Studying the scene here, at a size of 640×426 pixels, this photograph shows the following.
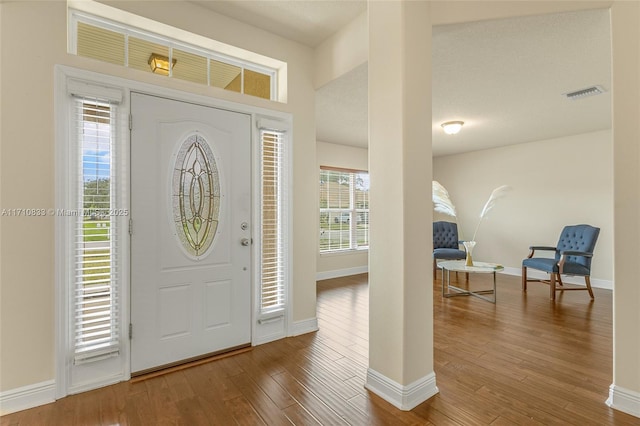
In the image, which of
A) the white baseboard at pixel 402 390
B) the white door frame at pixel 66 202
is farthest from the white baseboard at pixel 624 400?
the white door frame at pixel 66 202

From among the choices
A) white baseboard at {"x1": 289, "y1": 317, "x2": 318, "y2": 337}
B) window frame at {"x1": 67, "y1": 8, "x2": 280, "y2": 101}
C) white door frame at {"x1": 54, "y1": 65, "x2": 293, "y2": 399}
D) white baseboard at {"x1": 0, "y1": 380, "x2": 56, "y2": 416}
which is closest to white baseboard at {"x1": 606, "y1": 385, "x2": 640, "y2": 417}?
white baseboard at {"x1": 289, "y1": 317, "x2": 318, "y2": 337}

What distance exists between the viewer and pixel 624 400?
1830mm

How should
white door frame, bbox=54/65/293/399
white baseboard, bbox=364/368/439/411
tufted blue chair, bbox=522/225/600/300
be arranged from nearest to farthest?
white baseboard, bbox=364/368/439/411 < white door frame, bbox=54/65/293/399 < tufted blue chair, bbox=522/225/600/300

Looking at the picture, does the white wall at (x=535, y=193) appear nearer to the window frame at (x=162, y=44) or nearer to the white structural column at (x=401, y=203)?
the white structural column at (x=401, y=203)

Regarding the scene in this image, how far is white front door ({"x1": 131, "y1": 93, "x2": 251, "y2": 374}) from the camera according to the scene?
231 cm

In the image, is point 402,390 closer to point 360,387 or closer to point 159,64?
point 360,387

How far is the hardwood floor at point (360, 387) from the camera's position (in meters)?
1.81

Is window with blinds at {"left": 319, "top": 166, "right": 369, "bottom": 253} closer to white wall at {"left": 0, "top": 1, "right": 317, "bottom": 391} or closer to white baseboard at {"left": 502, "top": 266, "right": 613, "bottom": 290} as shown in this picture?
white baseboard at {"left": 502, "top": 266, "right": 613, "bottom": 290}

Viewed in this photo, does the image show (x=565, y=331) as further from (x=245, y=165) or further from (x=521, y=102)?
(x=245, y=165)

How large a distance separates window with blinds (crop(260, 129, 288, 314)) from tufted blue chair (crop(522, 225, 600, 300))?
380 cm

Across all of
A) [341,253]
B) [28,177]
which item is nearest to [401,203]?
[28,177]

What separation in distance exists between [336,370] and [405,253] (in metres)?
1.15

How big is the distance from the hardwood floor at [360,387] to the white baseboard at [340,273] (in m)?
2.28

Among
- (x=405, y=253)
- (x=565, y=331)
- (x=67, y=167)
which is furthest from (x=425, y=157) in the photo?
(x=565, y=331)
